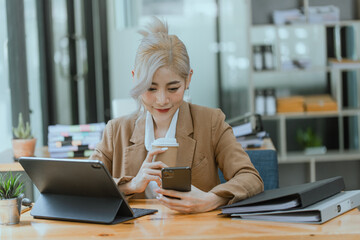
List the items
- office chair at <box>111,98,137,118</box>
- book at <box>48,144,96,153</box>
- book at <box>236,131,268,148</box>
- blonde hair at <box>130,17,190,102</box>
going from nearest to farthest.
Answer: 1. blonde hair at <box>130,17,190,102</box>
2. book at <box>48,144,96,153</box>
3. book at <box>236,131,268,148</box>
4. office chair at <box>111,98,137,118</box>

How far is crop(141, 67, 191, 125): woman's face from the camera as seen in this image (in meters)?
2.07

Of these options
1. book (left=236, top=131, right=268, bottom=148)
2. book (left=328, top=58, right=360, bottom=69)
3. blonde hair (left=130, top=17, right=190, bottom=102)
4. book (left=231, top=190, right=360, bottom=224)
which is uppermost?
blonde hair (left=130, top=17, right=190, bottom=102)

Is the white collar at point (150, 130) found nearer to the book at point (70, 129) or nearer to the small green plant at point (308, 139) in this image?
the book at point (70, 129)

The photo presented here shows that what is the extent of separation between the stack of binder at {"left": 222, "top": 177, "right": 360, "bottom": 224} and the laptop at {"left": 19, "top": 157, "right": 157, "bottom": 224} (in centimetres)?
32

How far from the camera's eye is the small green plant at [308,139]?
5.87 meters

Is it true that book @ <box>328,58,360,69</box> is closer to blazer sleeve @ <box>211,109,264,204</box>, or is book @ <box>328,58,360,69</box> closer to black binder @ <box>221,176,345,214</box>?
blazer sleeve @ <box>211,109,264,204</box>

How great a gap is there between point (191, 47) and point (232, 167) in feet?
16.2

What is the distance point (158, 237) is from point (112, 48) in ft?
17.9

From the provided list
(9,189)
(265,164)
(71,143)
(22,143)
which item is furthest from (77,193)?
(71,143)

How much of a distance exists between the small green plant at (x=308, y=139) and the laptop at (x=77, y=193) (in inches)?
164

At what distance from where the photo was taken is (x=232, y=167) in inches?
86.7

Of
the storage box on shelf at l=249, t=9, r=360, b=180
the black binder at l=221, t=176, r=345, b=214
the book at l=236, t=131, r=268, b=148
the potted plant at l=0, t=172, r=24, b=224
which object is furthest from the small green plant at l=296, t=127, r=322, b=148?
the potted plant at l=0, t=172, r=24, b=224

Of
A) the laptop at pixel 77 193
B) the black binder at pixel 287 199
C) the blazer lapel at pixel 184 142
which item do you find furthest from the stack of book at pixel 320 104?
the laptop at pixel 77 193

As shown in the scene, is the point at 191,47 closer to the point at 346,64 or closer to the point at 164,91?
the point at 346,64
